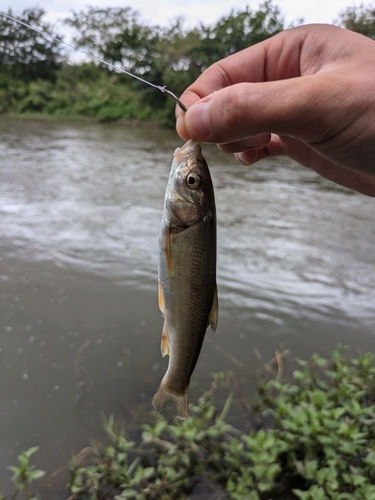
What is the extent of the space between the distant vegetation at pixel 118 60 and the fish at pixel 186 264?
25.2 meters

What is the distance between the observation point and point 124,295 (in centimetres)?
536

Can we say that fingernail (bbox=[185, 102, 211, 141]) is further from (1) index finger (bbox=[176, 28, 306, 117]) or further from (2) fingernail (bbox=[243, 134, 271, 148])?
(2) fingernail (bbox=[243, 134, 271, 148])

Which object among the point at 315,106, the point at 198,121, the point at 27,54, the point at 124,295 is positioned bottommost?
the point at 124,295

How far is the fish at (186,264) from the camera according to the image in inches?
70.4

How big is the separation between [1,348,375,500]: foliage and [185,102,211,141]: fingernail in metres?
1.94

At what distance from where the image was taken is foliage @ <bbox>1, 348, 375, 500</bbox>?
250 cm

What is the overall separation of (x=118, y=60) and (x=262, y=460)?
138 ft

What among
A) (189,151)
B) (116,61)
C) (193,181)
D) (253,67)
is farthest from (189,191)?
(116,61)

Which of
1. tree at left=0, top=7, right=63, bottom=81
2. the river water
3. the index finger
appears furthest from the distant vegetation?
the index finger

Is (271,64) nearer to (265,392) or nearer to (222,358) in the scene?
(265,392)

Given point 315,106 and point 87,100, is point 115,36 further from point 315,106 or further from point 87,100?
point 315,106

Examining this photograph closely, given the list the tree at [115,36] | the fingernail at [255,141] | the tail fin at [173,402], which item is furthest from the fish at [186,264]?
the tree at [115,36]

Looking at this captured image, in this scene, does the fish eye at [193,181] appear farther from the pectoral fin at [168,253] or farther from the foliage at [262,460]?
the foliage at [262,460]

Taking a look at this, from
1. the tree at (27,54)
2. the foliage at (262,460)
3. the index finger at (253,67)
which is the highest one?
the tree at (27,54)
